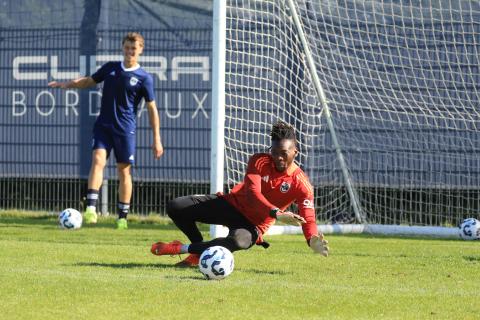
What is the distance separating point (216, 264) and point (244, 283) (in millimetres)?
243

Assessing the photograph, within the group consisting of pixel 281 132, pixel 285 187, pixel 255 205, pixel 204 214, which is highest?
pixel 281 132

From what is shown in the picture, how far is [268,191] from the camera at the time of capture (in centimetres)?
909

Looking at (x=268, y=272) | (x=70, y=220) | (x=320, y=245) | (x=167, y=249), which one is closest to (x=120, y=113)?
(x=70, y=220)

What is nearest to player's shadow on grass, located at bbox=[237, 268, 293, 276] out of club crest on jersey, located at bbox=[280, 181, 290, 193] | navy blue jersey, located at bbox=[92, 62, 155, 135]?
club crest on jersey, located at bbox=[280, 181, 290, 193]

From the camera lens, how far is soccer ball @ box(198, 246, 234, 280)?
7.93 meters

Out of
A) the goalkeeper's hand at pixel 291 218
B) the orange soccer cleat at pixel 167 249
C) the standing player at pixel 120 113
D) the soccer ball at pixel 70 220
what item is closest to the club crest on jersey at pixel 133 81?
the standing player at pixel 120 113

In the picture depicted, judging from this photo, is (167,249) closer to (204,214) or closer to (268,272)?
(204,214)

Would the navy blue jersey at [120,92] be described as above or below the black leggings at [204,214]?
above

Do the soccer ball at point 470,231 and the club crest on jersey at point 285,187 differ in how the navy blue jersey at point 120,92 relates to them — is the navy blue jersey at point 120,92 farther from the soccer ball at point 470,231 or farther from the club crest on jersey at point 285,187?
the club crest on jersey at point 285,187

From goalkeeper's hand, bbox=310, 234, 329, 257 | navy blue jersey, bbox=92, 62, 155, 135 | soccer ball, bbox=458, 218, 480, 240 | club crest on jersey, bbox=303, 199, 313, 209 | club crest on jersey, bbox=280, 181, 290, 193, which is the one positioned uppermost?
navy blue jersey, bbox=92, 62, 155, 135

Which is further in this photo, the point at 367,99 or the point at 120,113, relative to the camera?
the point at 367,99

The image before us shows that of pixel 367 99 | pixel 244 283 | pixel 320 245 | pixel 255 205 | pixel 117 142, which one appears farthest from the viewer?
pixel 367 99

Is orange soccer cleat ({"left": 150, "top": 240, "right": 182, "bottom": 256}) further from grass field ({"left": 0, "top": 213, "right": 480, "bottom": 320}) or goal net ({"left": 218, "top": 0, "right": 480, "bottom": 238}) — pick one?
goal net ({"left": 218, "top": 0, "right": 480, "bottom": 238})

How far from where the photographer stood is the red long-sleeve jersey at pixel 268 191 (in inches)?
349
